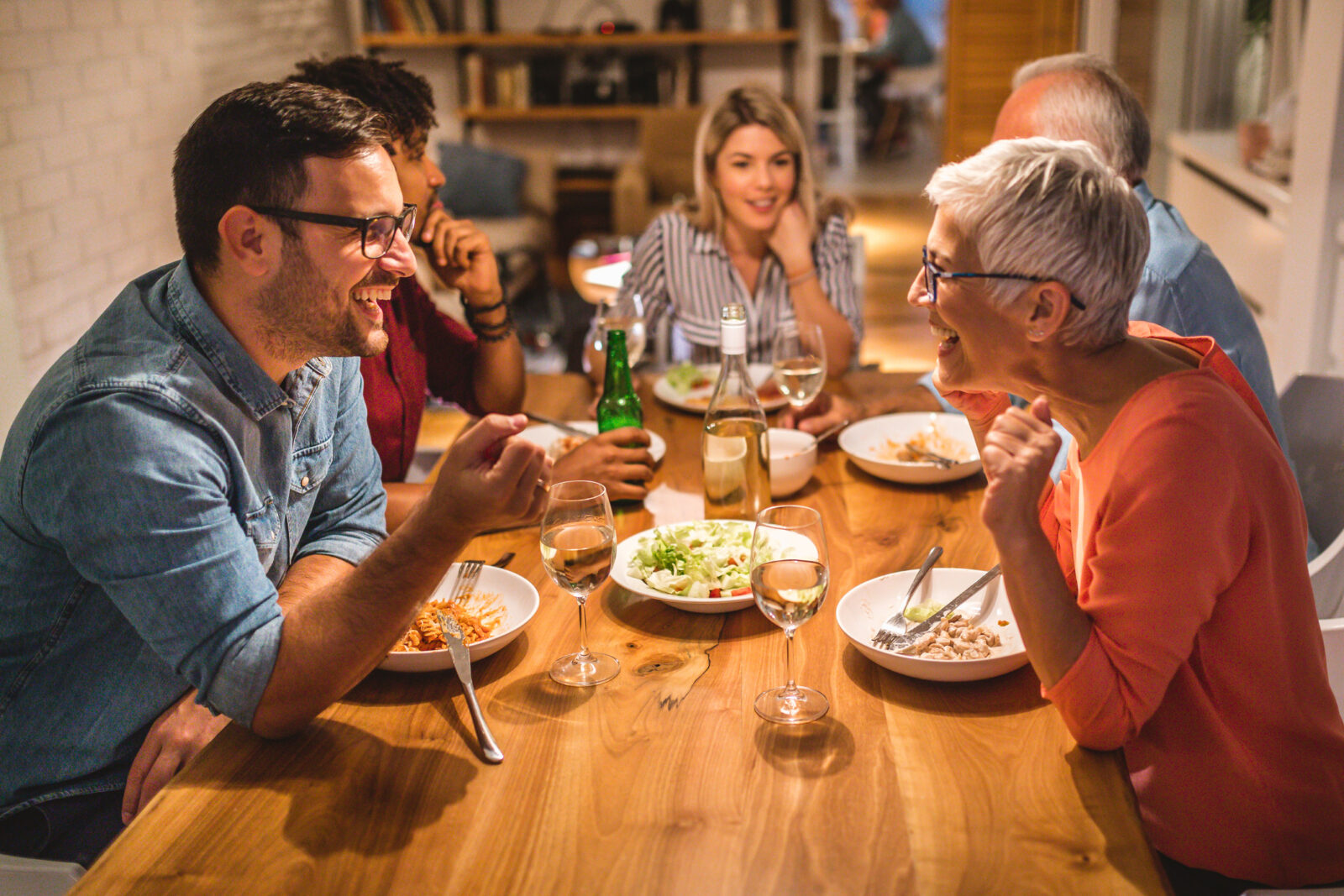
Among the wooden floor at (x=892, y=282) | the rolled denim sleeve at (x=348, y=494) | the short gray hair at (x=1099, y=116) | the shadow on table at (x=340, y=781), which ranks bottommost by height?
the wooden floor at (x=892, y=282)

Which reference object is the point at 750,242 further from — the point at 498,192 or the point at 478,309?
the point at 498,192

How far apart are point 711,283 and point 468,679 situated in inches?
72.0

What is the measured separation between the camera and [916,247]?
786 cm

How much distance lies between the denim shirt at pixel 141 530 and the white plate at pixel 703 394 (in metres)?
0.96

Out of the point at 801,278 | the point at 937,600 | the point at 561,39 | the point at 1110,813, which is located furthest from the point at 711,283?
the point at 561,39

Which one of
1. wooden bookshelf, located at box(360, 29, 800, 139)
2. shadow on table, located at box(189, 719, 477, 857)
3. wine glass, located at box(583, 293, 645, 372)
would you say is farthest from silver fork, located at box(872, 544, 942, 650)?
wooden bookshelf, located at box(360, 29, 800, 139)

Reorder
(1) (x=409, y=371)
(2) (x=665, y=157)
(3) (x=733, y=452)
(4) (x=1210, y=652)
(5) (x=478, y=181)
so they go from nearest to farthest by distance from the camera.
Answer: (4) (x=1210, y=652)
(3) (x=733, y=452)
(1) (x=409, y=371)
(5) (x=478, y=181)
(2) (x=665, y=157)

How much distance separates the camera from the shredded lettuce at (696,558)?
57.2 inches

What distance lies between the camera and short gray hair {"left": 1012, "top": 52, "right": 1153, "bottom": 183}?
6.56 ft

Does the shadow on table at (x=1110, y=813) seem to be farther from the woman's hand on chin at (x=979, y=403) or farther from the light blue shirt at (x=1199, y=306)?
the light blue shirt at (x=1199, y=306)

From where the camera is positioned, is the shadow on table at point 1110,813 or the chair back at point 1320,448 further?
the chair back at point 1320,448

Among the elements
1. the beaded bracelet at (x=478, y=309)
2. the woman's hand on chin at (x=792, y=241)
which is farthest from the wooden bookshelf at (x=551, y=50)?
the beaded bracelet at (x=478, y=309)

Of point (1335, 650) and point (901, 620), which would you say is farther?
point (1335, 650)

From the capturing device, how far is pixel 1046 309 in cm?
121
